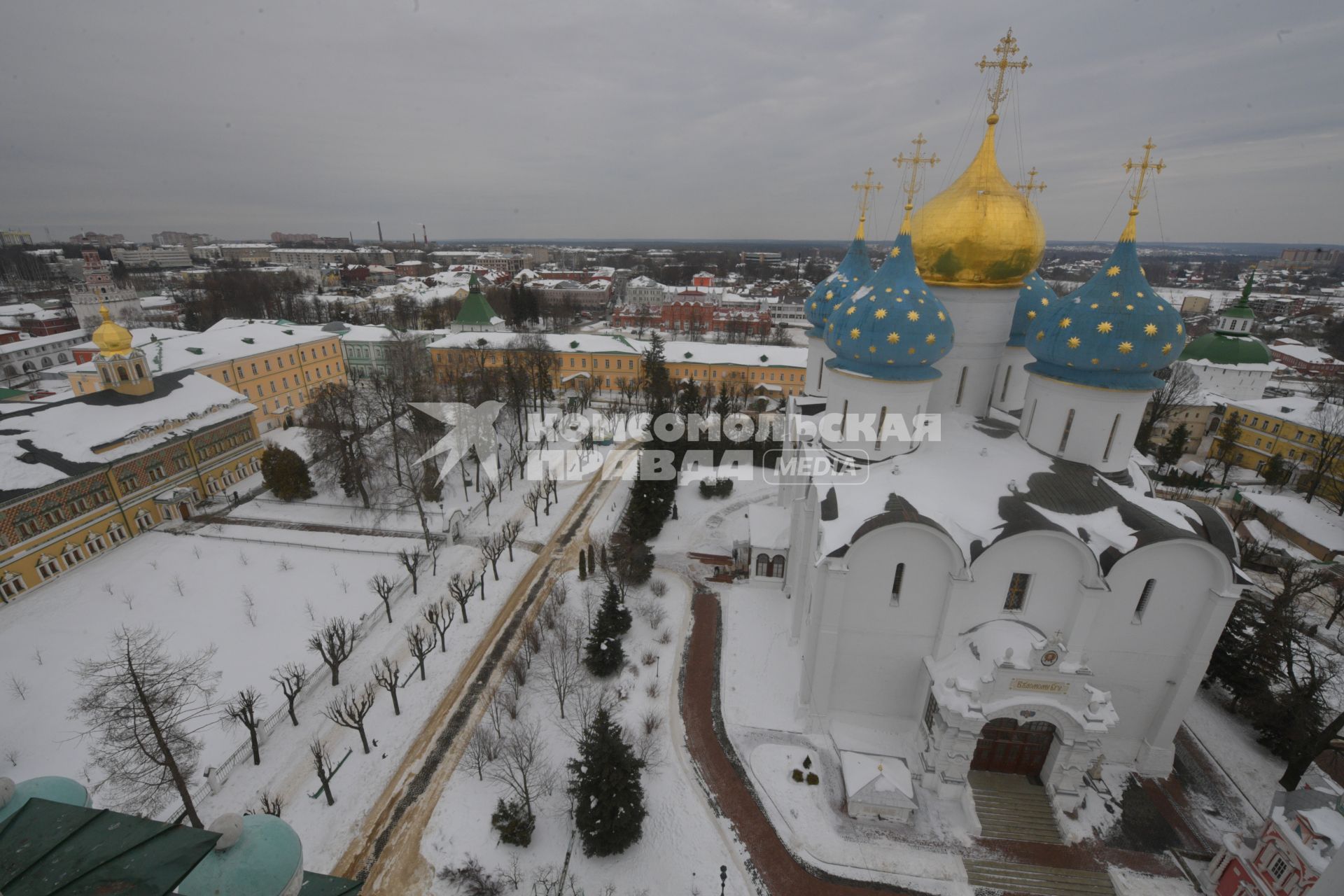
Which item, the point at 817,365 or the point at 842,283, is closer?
the point at 842,283

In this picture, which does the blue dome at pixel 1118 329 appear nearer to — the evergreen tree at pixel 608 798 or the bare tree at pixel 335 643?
the evergreen tree at pixel 608 798

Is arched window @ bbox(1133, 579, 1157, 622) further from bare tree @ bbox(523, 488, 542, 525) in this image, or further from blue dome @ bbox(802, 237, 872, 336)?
bare tree @ bbox(523, 488, 542, 525)

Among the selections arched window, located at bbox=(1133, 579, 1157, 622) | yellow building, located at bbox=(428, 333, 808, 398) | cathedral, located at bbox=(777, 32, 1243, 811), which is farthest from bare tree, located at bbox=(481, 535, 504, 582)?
yellow building, located at bbox=(428, 333, 808, 398)

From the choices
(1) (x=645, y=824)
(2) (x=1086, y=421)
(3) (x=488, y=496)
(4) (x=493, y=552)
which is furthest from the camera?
(3) (x=488, y=496)

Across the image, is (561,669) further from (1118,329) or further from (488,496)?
(1118,329)

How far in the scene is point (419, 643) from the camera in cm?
1744

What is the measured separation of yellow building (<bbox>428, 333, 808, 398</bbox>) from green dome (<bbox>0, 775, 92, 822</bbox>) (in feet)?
144

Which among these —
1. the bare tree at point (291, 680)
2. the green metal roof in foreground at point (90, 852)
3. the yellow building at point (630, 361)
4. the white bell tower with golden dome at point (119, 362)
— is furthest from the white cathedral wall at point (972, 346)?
the white bell tower with golden dome at point (119, 362)

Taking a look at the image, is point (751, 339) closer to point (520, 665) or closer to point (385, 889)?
point (520, 665)

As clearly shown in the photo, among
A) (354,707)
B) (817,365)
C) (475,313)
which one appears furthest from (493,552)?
(475,313)

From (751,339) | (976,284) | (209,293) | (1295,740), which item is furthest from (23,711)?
(209,293)

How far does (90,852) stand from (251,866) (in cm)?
96

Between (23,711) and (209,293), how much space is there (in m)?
89.3

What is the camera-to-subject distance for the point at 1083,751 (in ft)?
42.6
